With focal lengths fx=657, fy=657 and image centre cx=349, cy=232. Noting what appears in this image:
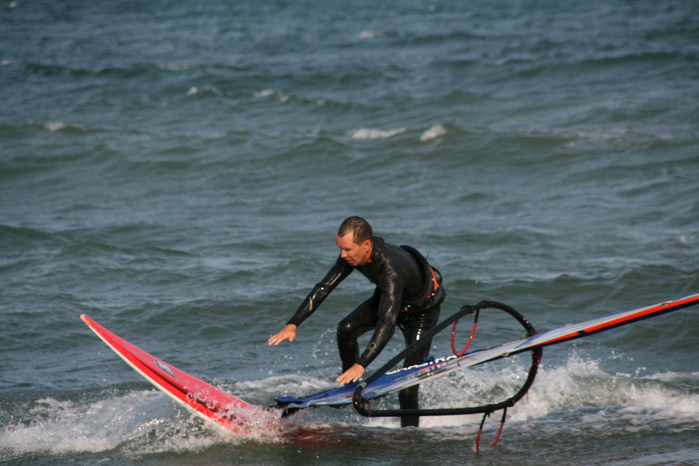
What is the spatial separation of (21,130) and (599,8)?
25478mm

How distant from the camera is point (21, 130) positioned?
1574 centimetres

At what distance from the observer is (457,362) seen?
425cm

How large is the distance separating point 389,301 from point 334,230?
5.47 metres

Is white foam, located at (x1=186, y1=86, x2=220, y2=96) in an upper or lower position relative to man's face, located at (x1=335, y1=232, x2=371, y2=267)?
upper

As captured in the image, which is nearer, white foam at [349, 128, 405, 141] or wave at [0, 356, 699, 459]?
wave at [0, 356, 699, 459]

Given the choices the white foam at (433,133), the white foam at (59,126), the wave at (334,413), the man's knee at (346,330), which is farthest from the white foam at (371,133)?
the man's knee at (346,330)

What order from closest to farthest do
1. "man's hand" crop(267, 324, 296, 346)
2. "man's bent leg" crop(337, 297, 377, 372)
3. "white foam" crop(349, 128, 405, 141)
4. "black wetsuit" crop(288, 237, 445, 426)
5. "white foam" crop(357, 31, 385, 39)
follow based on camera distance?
"black wetsuit" crop(288, 237, 445, 426) < "man's hand" crop(267, 324, 296, 346) < "man's bent leg" crop(337, 297, 377, 372) < "white foam" crop(349, 128, 405, 141) < "white foam" crop(357, 31, 385, 39)

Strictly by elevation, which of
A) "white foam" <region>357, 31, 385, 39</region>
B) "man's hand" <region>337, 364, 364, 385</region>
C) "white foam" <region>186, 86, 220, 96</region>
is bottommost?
"man's hand" <region>337, 364, 364, 385</region>

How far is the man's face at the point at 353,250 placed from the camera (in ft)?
13.3

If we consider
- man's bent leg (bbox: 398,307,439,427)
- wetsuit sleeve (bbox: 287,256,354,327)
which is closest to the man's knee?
wetsuit sleeve (bbox: 287,256,354,327)

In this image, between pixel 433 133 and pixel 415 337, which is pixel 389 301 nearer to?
pixel 415 337

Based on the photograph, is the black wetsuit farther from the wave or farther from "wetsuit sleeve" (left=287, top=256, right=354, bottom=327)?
the wave

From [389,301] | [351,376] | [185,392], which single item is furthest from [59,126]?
[351,376]

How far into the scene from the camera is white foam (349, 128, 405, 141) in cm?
1478
